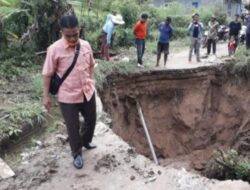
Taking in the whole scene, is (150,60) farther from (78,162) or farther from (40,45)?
(78,162)

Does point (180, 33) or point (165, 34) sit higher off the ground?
point (165, 34)

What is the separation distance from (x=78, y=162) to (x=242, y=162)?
4.14m

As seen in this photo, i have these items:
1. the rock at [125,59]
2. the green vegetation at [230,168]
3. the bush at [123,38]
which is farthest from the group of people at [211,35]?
the green vegetation at [230,168]

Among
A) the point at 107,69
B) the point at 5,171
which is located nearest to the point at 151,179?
the point at 5,171

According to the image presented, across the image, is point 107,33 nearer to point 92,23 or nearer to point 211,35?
point 92,23

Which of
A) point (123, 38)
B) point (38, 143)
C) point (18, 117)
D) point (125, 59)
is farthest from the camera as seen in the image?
point (123, 38)

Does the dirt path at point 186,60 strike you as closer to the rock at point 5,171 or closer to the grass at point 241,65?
the grass at point 241,65

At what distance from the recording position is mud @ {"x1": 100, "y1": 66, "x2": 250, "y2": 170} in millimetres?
13781

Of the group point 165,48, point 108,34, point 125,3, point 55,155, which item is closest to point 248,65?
point 165,48

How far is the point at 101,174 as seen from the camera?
6008 millimetres

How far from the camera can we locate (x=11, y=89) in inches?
372

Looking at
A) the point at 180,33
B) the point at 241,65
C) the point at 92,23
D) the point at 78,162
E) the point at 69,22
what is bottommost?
the point at 180,33

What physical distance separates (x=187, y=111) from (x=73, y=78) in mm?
9571

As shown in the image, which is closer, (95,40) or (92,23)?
(95,40)
